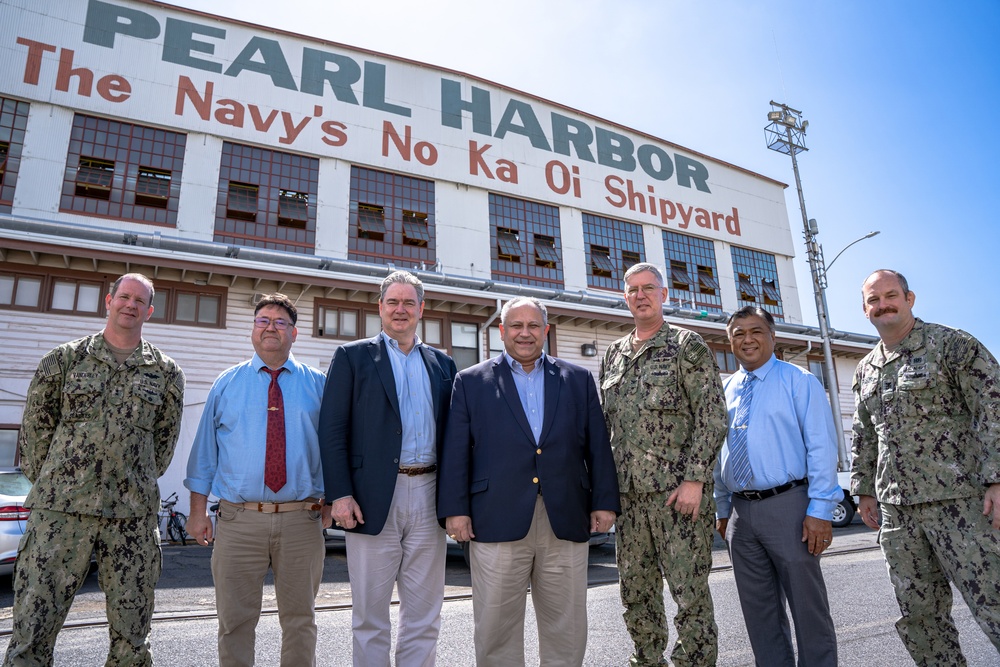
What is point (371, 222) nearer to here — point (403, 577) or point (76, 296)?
point (76, 296)

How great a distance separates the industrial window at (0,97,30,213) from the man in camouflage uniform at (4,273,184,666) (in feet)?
47.6

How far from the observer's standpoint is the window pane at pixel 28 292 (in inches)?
508

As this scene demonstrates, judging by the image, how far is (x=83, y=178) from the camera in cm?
1518

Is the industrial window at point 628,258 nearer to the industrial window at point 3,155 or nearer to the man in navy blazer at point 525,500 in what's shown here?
the industrial window at point 3,155

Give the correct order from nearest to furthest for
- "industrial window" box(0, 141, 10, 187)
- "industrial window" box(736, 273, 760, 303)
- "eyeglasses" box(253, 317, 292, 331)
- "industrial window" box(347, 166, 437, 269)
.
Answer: "eyeglasses" box(253, 317, 292, 331), "industrial window" box(0, 141, 10, 187), "industrial window" box(347, 166, 437, 269), "industrial window" box(736, 273, 760, 303)

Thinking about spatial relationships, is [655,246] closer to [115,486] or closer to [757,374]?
[757,374]

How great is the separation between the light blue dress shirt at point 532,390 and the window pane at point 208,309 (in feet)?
41.7

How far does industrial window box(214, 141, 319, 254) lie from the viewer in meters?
16.5

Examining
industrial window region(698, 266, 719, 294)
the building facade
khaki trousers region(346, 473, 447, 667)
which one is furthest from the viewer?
industrial window region(698, 266, 719, 294)

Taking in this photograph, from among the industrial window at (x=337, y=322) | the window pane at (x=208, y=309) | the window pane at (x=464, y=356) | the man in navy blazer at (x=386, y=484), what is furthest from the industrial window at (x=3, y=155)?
the man in navy blazer at (x=386, y=484)

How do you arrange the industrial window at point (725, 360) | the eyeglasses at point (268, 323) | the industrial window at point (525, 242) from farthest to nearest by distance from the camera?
the industrial window at point (725, 360) → the industrial window at point (525, 242) → the eyeglasses at point (268, 323)

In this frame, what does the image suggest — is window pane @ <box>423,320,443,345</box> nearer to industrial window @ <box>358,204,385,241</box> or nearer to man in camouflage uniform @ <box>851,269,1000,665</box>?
industrial window @ <box>358,204,385,241</box>

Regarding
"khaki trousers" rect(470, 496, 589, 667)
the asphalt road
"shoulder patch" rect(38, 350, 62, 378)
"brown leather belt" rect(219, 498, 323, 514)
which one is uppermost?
"shoulder patch" rect(38, 350, 62, 378)

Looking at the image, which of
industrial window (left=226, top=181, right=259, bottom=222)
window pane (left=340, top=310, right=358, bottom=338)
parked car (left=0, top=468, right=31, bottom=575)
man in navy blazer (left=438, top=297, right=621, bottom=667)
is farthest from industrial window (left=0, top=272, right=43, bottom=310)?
man in navy blazer (left=438, top=297, right=621, bottom=667)
